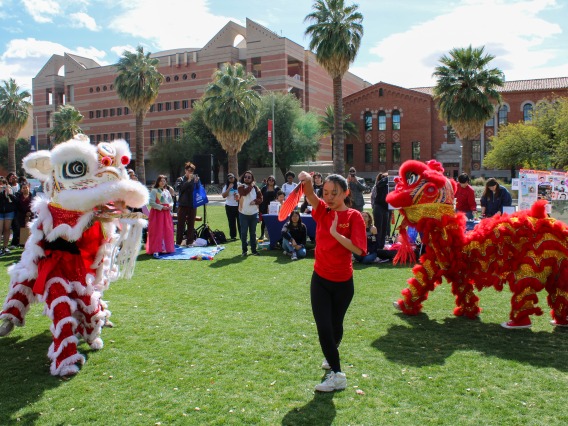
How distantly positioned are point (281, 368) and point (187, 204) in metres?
7.76

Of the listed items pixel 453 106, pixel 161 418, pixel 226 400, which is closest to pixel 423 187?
pixel 226 400

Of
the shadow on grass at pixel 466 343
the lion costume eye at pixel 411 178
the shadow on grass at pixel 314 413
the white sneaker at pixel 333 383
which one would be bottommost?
the shadow on grass at pixel 466 343

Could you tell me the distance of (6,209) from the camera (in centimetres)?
1152

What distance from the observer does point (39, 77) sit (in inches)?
2714

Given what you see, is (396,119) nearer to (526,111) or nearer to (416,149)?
(416,149)

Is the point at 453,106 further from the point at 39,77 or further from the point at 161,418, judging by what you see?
the point at 39,77

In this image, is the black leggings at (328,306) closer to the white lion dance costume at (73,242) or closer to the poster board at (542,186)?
the white lion dance costume at (73,242)

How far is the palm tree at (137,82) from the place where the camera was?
111 ft

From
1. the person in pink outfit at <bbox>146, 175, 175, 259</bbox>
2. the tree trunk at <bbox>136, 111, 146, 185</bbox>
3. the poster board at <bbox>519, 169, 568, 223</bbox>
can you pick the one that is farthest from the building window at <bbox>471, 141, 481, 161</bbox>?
the person in pink outfit at <bbox>146, 175, 175, 259</bbox>

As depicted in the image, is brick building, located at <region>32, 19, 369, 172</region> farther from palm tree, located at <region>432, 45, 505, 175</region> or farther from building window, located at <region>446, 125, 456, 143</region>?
palm tree, located at <region>432, 45, 505, 175</region>

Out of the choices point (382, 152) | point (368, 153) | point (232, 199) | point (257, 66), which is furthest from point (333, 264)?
point (257, 66)

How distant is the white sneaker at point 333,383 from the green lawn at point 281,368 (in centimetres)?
7

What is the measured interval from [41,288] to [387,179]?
8.03m

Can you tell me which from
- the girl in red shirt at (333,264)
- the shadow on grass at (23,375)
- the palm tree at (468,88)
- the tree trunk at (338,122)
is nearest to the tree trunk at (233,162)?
the tree trunk at (338,122)
